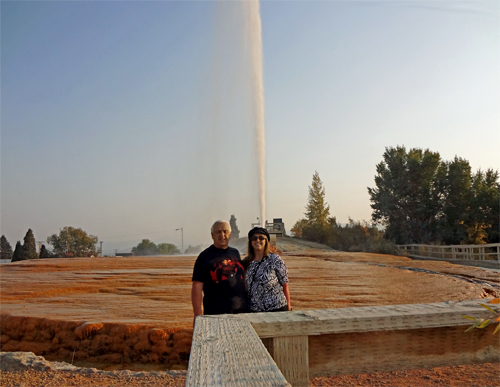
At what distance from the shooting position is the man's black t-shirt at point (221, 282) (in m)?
3.34

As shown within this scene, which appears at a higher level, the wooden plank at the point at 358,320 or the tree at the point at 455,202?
the tree at the point at 455,202

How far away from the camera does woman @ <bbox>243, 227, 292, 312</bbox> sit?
3420 millimetres

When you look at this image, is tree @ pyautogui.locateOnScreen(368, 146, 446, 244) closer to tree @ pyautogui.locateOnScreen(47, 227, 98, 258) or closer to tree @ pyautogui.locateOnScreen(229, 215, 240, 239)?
tree @ pyautogui.locateOnScreen(229, 215, 240, 239)

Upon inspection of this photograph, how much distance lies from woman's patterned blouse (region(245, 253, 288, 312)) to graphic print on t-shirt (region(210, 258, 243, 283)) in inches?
5.1

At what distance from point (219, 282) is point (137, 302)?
4.99 metres

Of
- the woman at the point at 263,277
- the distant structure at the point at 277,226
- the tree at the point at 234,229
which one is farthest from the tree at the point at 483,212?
the woman at the point at 263,277

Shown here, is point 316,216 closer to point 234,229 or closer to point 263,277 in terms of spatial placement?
point 234,229

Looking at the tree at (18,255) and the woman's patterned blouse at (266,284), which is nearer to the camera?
the woman's patterned blouse at (266,284)

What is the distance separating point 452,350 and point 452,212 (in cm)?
3371

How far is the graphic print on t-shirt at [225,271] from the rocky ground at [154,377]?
1129 mm

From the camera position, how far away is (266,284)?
3447mm

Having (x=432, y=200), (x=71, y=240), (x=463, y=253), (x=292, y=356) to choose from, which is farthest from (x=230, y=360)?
(x=71, y=240)

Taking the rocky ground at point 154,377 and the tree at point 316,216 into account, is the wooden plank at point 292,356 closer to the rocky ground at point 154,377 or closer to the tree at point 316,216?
the rocky ground at point 154,377

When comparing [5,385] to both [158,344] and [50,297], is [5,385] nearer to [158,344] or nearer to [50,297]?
[158,344]
